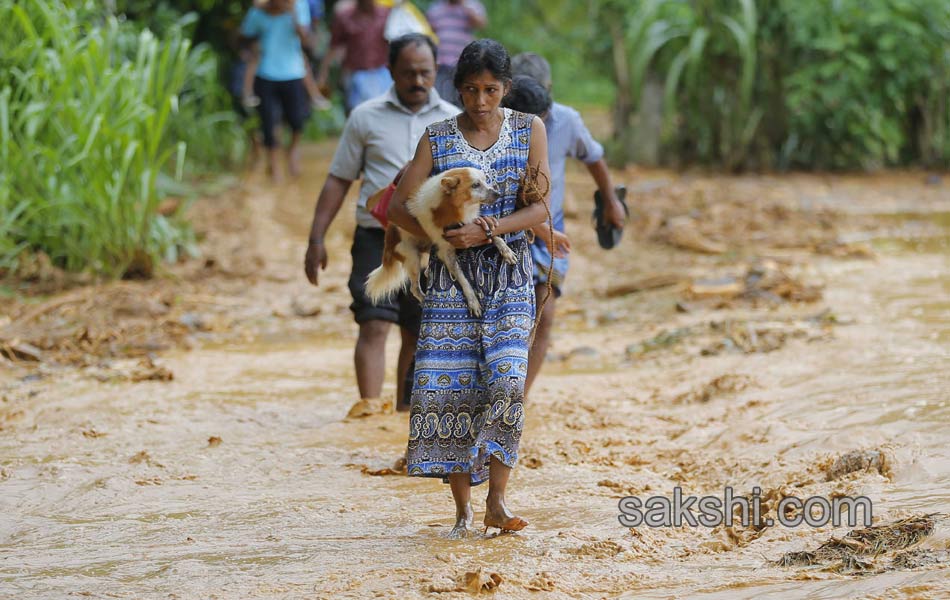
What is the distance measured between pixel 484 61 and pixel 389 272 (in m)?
0.83

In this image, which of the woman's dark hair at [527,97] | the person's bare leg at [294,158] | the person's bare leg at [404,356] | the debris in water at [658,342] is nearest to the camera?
the woman's dark hair at [527,97]

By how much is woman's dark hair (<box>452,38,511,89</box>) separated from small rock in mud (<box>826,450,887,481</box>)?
5.65ft

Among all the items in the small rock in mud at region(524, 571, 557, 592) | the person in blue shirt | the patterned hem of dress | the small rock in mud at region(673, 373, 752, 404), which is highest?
the person in blue shirt

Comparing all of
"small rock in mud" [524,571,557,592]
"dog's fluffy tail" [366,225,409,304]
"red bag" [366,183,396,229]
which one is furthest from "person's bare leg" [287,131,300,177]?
"small rock in mud" [524,571,557,592]

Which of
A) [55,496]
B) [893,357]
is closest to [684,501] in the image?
[893,357]

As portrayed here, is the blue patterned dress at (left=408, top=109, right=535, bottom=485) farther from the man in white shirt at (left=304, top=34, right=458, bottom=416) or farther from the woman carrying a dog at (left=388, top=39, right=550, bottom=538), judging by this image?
the man in white shirt at (left=304, top=34, right=458, bottom=416)

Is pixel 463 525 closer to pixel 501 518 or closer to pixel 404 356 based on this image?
pixel 501 518

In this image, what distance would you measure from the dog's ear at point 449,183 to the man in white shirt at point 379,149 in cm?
125

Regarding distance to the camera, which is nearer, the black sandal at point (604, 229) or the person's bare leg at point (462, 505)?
the person's bare leg at point (462, 505)

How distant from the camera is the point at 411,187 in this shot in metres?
3.64

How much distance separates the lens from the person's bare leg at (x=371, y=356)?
5.00 metres

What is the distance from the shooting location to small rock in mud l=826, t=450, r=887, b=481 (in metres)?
4.00

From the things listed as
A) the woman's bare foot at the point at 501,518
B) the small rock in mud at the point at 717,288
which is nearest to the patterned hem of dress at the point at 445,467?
the woman's bare foot at the point at 501,518

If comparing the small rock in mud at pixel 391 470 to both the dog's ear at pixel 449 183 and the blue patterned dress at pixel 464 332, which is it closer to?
the blue patterned dress at pixel 464 332
